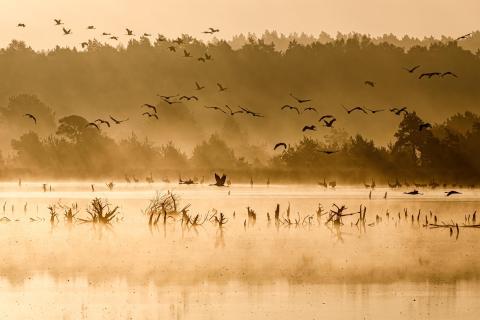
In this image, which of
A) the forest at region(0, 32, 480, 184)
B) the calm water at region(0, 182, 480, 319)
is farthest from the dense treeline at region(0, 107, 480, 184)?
the calm water at region(0, 182, 480, 319)

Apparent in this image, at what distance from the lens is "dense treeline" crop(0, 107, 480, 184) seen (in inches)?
3381

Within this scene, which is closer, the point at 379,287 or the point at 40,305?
the point at 40,305

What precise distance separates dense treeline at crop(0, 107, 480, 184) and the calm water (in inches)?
1627

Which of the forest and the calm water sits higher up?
the forest

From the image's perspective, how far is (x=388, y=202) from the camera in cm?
5784

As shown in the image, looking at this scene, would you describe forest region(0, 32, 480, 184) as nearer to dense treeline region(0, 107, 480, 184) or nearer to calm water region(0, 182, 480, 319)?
dense treeline region(0, 107, 480, 184)

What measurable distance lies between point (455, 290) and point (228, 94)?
572ft

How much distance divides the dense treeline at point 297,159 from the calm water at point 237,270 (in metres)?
41.3

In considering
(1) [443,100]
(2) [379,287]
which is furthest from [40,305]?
(1) [443,100]

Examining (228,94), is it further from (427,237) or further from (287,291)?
(287,291)

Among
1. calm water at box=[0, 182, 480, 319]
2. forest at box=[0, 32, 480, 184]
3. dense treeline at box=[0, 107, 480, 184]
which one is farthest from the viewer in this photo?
forest at box=[0, 32, 480, 184]

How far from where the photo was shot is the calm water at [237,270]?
21438 mm

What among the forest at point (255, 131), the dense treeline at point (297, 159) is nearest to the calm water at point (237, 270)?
the forest at point (255, 131)

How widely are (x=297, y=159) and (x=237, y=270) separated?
70.5 meters
